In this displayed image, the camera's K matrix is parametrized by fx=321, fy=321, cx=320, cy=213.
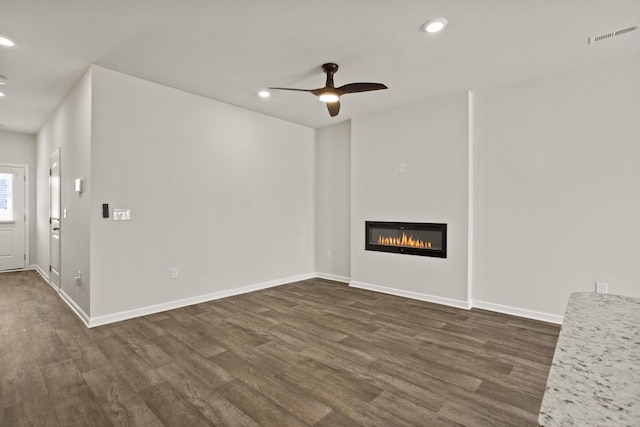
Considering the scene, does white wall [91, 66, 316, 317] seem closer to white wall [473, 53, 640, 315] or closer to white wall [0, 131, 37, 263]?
white wall [473, 53, 640, 315]

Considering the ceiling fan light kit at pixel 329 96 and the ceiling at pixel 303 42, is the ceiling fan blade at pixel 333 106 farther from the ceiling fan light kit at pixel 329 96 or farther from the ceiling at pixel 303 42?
the ceiling at pixel 303 42

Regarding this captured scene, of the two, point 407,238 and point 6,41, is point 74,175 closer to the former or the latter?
point 6,41

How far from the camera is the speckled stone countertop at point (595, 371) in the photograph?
0.46m

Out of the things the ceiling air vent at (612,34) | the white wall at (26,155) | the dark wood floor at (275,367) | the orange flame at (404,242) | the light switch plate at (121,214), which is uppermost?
the ceiling air vent at (612,34)

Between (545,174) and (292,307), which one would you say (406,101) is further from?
(292,307)

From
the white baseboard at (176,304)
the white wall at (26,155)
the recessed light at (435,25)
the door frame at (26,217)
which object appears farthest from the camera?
the door frame at (26,217)

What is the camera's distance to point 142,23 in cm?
267

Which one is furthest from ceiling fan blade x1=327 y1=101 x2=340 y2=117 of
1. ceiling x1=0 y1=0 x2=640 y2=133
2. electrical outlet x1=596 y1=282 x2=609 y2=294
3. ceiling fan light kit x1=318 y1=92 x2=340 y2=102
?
electrical outlet x1=596 y1=282 x2=609 y2=294

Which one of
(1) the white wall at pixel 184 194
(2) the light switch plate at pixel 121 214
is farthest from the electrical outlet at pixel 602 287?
(2) the light switch plate at pixel 121 214

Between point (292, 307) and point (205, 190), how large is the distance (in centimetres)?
195

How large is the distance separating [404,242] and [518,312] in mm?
1606

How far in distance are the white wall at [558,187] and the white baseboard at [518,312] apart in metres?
→ 0.07

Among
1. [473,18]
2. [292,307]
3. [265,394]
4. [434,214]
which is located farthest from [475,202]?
[265,394]

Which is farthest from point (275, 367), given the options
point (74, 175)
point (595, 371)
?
point (74, 175)
